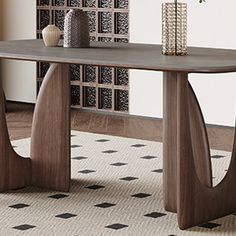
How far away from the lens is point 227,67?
13.8ft

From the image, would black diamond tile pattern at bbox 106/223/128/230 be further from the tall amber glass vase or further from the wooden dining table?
the tall amber glass vase

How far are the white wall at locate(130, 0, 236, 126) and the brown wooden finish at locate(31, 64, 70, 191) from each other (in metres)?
2.50

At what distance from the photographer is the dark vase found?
5.34 metres

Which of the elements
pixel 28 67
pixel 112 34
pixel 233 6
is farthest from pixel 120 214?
pixel 28 67

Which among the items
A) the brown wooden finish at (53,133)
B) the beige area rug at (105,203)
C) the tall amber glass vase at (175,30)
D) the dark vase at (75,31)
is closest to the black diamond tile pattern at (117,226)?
the beige area rug at (105,203)

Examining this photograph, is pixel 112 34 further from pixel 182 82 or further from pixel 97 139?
pixel 182 82

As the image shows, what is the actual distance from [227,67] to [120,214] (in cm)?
112

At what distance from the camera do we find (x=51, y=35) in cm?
540

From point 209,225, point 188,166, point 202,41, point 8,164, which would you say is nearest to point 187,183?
point 188,166

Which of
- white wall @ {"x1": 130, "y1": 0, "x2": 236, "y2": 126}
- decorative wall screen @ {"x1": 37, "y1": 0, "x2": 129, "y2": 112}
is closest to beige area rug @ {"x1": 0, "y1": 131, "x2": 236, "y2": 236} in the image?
white wall @ {"x1": 130, "y1": 0, "x2": 236, "y2": 126}

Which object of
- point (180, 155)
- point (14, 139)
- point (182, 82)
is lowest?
point (14, 139)

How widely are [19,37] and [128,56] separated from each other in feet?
14.3

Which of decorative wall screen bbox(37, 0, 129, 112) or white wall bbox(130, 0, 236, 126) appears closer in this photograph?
white wall bbox(130, 0, 236, 126)

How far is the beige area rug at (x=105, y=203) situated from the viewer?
451cm
